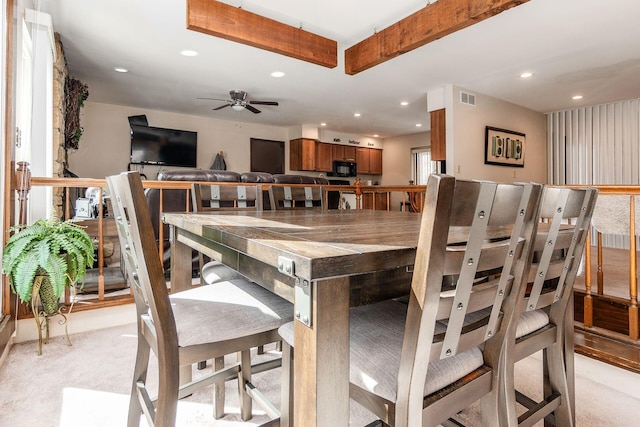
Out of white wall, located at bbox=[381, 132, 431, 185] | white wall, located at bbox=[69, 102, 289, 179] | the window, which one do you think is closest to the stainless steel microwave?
white wall, located at bbox=[381, 132, 431, 185]

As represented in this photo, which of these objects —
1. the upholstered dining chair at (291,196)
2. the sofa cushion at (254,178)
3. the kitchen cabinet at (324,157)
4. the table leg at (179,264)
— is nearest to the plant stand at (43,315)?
the table leg at (179,264)

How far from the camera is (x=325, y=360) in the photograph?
26.8 inches

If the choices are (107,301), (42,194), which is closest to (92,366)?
(107,301)

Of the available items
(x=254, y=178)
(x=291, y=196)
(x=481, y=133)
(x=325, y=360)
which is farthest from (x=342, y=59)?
(x=325, y=360)

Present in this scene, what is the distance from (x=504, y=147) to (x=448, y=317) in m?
6.04

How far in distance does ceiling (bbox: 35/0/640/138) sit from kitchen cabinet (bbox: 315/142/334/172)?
1794 millimetres

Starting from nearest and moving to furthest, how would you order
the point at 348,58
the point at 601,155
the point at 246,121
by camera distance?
the point at 348,58 → the point at 601,155 → the point at 246,121

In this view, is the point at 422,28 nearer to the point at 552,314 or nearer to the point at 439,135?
the point at 439,135

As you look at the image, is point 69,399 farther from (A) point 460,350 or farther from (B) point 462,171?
(B) point 462,171

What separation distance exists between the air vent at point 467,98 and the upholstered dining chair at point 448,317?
4926 mm

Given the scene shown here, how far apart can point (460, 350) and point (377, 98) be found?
5.51 meters

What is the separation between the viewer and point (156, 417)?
3.19 ft

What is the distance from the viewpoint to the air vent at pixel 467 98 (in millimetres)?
5191

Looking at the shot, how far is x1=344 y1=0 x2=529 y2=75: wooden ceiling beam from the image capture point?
8.70 feet
